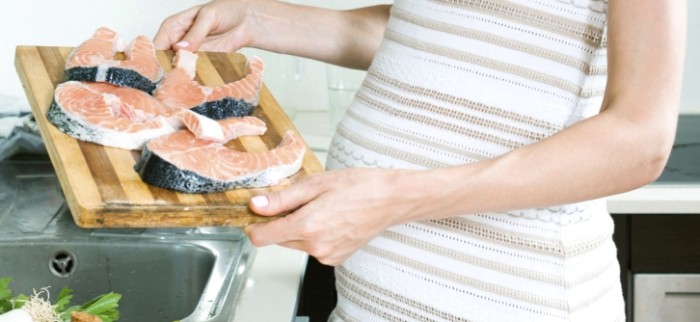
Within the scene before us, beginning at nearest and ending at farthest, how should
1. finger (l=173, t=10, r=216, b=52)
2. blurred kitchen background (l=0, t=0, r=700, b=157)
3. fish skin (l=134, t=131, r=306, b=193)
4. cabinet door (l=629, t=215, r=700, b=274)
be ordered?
fish skin (l=134, t=131, r=306, b=193)
finger (l=173, t=10, r=216, b=52)
cabinet door (l=629, t=215, r=700, b=274)
blurred kitchen background (l=0, t=0, r=700, b=157)

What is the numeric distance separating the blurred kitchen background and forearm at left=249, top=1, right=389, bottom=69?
81 cm

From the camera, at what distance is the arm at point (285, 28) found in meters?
1.79

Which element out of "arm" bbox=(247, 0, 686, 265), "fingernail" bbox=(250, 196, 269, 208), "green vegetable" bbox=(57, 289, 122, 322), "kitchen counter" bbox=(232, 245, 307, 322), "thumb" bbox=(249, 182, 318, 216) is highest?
"arm" bbox=(247, 0, 686, 265)

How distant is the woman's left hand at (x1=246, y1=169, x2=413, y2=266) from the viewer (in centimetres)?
125

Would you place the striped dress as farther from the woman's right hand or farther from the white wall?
the white wall

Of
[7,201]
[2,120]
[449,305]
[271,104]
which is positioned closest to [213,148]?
[271,104]

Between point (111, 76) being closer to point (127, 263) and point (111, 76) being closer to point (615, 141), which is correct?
point (127, 263)

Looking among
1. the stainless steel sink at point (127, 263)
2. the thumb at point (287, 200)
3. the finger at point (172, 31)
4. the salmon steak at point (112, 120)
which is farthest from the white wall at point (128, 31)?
the thumb at point (287, 200)

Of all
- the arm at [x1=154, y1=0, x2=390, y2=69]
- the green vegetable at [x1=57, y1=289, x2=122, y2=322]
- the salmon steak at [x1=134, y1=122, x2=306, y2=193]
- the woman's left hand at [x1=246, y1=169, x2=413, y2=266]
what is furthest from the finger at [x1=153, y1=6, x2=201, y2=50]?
the woman's left hand at [x1=246, y1=169, x2=413, y2=266]

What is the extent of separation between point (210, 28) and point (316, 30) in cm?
17

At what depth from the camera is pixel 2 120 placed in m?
2.32

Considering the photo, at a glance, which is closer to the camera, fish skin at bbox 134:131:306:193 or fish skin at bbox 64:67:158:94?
fish skin at bbox 134:131:306:193

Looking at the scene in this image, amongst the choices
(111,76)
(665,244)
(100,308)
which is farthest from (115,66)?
(665,244)

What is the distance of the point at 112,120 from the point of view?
147 centimetres
